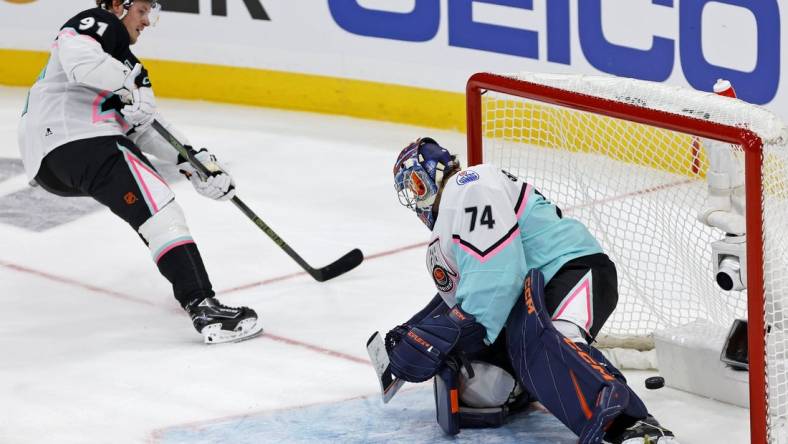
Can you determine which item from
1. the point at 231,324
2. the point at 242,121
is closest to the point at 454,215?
the point at 231,324

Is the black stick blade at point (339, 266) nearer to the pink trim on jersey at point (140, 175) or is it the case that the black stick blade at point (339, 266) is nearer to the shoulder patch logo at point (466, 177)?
the pink trim on jersey at point (140, 175)

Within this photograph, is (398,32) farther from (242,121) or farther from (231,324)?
(231,324)

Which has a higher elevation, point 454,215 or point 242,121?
point 454,215

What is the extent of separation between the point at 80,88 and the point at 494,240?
1675mm

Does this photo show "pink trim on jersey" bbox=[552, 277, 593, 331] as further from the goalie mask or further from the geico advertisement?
the geico advertisement

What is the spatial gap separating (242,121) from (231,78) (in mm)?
289

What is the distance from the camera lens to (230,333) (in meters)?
4.06

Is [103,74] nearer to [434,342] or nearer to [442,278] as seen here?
[442,278]

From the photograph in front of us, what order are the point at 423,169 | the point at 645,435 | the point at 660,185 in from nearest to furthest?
the point at 645,435, the point at 423,169, the point at 660,185

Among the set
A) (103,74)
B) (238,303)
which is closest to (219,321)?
(238,303)

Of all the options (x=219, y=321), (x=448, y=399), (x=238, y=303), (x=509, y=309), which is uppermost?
(x=509, y=309)

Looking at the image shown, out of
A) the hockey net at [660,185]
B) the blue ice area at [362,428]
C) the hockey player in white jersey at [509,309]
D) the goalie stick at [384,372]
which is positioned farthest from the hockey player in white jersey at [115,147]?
the hockey player in white jersey at [509,309]

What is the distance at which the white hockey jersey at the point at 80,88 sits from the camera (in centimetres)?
409

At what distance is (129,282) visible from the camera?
4727 millimetres
